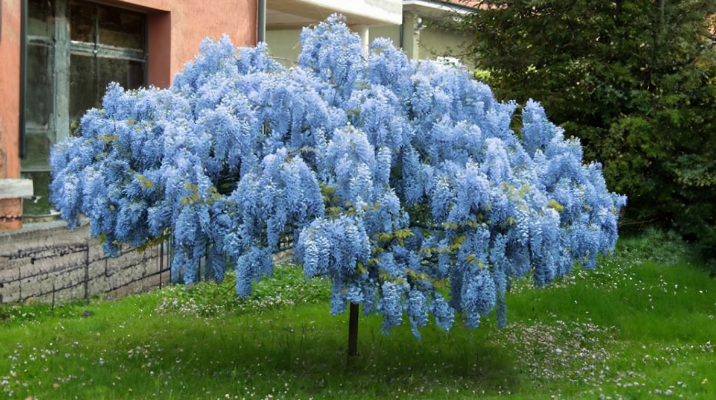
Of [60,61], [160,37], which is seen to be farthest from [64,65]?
[160,37]

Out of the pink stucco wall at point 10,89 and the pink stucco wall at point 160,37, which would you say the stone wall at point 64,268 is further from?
the pink stucco wall at point 10,89

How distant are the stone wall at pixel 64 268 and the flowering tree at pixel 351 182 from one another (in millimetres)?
3827

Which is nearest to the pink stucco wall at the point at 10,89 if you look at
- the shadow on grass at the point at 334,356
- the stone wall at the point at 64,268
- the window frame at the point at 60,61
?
the window frame at the point at 60,61

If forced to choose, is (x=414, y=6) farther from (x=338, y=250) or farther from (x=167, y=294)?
(x=338, y=250)

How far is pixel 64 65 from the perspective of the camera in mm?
15133

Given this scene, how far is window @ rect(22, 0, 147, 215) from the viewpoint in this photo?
1462cm

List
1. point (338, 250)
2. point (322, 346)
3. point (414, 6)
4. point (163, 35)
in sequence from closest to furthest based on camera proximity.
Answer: point (338, 250)
point (322, 346)
point (163, 35)
point (414, 6)

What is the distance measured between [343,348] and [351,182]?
3.39 meters

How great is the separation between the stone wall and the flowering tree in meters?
3.83

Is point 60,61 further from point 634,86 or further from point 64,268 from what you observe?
point 634,86

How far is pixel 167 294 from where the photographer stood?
1366 centimetres

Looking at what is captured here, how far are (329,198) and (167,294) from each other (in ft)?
20.8

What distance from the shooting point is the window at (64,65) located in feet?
48.0

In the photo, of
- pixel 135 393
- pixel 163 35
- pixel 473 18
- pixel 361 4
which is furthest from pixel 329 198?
pixel 361 4
